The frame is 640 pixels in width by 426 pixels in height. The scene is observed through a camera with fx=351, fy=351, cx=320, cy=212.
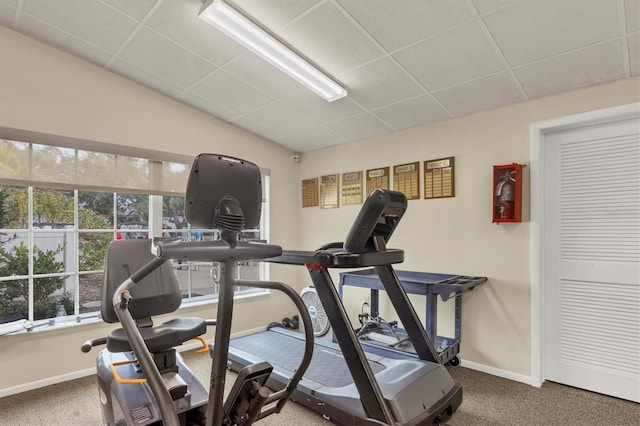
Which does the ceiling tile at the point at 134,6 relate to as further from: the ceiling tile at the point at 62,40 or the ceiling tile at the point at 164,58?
the ceiling tile at the point at 62,40

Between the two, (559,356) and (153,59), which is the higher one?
(153,59)

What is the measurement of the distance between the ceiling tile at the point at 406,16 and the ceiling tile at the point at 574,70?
0.80m

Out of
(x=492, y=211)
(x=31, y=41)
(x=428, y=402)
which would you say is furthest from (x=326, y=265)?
(x=31, y=41)

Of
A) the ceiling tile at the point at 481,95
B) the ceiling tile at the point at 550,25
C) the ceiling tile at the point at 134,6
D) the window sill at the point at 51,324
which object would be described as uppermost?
the ceiling tile at the point at 134,6

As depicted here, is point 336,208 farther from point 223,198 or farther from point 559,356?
point 223,198

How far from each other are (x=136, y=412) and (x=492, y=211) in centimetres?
303

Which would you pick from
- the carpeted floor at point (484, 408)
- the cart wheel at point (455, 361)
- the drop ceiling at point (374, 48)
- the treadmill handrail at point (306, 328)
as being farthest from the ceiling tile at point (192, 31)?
the cart wheel at point (455, 361)

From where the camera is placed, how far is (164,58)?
3000mm

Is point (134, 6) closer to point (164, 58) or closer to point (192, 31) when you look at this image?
point (192, 31)

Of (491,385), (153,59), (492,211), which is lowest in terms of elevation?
(491,385)

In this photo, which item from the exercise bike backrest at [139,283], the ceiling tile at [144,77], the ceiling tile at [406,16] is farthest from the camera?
the ceiling tile at [144,77]

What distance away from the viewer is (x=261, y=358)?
311 cm

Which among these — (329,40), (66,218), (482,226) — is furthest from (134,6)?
(482,226)

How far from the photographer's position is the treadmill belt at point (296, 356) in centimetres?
267
